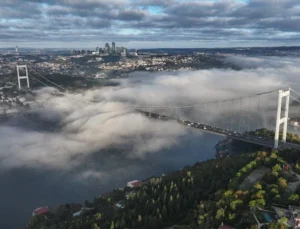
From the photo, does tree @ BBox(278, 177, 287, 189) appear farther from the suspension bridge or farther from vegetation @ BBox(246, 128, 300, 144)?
vegetation @ BBox(246, 128, 300, 144)

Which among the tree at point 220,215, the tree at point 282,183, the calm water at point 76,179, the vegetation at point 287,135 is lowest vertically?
the calm water at point 76,179

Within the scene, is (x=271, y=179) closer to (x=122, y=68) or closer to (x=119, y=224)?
(x=119, y=224)

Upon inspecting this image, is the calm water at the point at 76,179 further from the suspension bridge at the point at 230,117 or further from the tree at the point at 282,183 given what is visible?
the tree at the point at 282,183

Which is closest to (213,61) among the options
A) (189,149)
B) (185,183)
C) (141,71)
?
(141,71)

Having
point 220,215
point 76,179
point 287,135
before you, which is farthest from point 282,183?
point 76,179

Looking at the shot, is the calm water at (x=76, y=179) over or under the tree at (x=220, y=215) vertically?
under

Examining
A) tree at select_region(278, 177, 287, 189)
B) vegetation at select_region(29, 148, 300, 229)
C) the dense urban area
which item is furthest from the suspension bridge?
tree at select_region(278, 177, 287, 189)

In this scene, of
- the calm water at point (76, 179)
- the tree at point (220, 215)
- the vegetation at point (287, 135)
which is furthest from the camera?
the vegetation at point (287, 135)

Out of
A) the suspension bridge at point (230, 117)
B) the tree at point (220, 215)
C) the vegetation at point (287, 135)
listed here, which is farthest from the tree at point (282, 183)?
the vegetation at point (287, 135)
